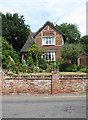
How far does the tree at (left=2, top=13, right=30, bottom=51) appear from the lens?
43.0m

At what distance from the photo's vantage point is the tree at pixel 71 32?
5369 centimetres

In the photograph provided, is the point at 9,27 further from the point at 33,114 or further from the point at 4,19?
the point at 33,114

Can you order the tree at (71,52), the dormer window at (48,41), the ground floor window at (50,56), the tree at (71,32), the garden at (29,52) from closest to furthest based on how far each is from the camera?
the garden at (29,52) < the tree at (71,52) < the ground floor window at (50,56) < the dormer window at (48,41) < the tree at (71,32)

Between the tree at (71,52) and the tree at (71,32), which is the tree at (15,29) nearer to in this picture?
the tree at (71,32)

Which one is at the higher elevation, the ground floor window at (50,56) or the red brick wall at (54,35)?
the red brick wall at (54,35)

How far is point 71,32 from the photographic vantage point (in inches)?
2121

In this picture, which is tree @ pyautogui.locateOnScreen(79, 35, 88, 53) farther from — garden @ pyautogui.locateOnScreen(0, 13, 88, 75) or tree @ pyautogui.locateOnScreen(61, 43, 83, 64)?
tree @ pyautogui.locateOnScreen(61, 43, 83, 64)

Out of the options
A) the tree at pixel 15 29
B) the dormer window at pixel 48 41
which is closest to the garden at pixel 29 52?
the tree at pixel 15 29

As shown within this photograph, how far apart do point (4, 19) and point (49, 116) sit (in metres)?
41.1

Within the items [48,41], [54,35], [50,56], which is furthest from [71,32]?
[50,56]

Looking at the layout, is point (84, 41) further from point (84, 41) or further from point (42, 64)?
point (42, 64)

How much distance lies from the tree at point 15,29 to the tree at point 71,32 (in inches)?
516

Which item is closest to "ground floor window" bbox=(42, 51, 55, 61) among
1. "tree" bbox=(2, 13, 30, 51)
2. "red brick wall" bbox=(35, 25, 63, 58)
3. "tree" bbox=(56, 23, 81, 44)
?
"red brick wall" bbox=(35, 25, 63, 58)

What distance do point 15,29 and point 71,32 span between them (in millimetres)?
19267
